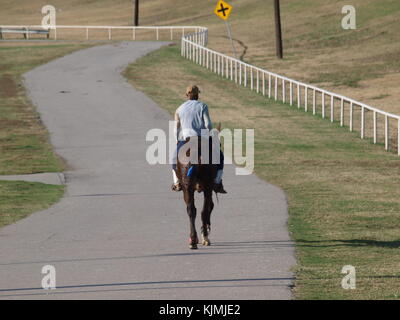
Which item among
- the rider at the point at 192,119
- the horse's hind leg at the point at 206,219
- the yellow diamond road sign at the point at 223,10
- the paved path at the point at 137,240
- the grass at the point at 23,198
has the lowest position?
the grass at the point at 23,198

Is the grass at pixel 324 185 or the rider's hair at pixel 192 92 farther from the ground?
the rider's hair at pixel 192 92

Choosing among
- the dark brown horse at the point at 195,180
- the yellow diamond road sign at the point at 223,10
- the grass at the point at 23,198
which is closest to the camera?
the dark brown horse at the point at 195,180

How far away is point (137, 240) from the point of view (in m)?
14.6

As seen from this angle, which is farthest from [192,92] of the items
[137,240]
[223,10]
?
[223,10]

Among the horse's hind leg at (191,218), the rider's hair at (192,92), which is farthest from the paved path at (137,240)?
the rider's hair at (192,92)

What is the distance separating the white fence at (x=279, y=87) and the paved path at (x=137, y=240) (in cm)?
822

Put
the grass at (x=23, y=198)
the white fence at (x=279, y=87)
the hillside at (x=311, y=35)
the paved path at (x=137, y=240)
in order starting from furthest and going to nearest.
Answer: the hillside at (x=311, y=35) < the white fence at (x=279, y=87) < the grass at (x=23, y=198) < the paved path at (x=137, y=240)

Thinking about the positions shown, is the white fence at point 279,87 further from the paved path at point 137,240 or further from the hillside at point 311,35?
the paved path at point 137,240

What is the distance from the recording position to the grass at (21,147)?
62.4 ft

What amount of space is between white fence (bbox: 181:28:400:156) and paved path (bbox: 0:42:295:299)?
8219 mm

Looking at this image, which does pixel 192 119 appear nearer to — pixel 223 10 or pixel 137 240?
pixel 137 240

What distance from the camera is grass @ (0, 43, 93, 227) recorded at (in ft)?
62.4

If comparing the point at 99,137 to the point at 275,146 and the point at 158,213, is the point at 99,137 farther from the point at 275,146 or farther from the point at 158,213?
the point at 158,213

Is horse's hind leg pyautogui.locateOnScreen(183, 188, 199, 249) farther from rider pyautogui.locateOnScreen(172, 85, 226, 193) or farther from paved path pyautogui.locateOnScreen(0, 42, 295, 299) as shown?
rider pyautogui.locateOnScreen(172, 85, 226, 193)
